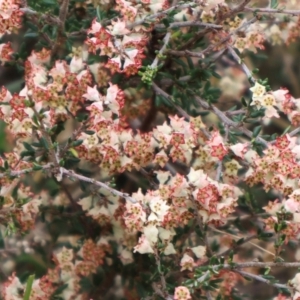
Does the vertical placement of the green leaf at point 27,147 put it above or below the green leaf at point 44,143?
below

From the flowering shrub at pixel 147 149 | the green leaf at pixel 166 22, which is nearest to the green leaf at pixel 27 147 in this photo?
the flowering shrub at pixel 147 149

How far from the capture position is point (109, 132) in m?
1.27

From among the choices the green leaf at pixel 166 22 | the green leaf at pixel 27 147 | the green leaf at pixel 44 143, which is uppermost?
the green leaf at pixel 166 22

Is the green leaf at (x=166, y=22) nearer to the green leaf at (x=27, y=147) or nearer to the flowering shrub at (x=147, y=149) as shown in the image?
the flowering shrub at (x=147, y=149)

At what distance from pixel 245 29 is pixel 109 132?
39 centimetres

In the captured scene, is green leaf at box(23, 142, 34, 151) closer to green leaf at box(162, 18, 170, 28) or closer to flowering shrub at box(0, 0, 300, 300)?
flowering shrub at box(0, 0, 300, 300)

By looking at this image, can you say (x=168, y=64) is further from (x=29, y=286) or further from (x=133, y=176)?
(x=29, y=286)

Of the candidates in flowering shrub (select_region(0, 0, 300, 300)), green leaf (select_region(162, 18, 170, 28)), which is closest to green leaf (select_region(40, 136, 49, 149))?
flowering shrub (select_region(0, 0, 300, 300))

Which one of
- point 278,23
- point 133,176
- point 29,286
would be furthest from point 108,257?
point 278,23

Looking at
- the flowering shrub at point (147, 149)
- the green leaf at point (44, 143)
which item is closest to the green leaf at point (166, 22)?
the flowering shrub at point (147, 149)

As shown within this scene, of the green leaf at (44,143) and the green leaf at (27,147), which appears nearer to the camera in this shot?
the green leaf at (44,143)

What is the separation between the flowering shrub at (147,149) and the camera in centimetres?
123

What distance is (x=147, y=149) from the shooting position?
4.39ft

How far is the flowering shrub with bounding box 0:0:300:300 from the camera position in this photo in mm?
1229
